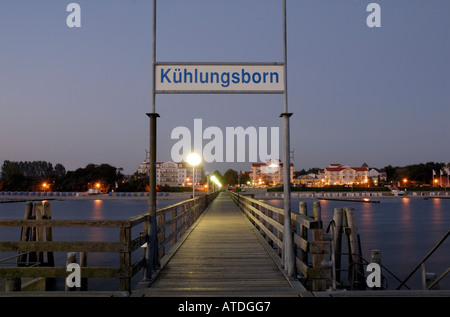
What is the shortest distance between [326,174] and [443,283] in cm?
17465

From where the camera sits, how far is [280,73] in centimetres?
614

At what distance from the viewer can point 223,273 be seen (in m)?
6.66

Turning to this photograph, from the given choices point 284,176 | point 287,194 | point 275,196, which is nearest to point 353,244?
point 287,194

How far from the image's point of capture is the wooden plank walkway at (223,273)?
5.39 m

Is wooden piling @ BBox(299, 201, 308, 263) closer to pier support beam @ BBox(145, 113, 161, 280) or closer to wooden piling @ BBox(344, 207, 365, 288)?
pier support beam @ BBox(145, 113, 161, 280)

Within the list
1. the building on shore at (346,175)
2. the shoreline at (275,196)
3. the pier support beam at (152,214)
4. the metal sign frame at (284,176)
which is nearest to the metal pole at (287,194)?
the metal sign frame at (284,176)

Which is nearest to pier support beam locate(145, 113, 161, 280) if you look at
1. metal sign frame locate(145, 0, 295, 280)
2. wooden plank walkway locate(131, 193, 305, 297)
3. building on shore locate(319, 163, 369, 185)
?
metal sign frame locate(145, 0, 295, 280)

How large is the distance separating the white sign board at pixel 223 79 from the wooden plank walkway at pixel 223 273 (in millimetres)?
3075

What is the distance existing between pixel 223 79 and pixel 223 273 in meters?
3.41

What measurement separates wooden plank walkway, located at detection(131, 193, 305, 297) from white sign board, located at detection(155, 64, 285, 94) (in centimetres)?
308

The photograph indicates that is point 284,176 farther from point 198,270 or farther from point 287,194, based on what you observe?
point 198,270

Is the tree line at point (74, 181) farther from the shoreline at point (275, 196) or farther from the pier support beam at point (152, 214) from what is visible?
the pier support beam at point (152, 214)
